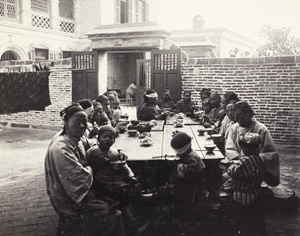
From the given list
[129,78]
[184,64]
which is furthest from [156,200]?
[129,78]

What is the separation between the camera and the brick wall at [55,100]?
11555 millimetres

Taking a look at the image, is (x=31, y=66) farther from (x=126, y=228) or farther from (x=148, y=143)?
(x=126, y=228)

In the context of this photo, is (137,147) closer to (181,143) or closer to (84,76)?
(181,143)

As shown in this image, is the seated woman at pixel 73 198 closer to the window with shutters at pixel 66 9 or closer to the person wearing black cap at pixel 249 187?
the person wearing black cap at pixel 249 187

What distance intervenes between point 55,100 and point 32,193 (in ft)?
22.2

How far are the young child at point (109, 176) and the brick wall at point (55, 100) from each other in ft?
27.6

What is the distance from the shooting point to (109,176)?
138 inches

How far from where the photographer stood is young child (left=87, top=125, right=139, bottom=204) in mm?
3463

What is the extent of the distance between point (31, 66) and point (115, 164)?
9849 millimetres

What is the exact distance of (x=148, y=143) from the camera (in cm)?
473

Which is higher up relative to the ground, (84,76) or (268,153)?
(84,76)

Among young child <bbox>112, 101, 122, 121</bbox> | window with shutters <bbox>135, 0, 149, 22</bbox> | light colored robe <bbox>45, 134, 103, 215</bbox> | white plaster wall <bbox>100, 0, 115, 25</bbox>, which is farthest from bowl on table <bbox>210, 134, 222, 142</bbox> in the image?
window with shutters <bbox>135, 0, 149, 22</bbox>

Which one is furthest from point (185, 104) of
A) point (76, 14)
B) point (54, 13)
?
point (76, 14)

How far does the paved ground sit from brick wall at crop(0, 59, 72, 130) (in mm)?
2356
